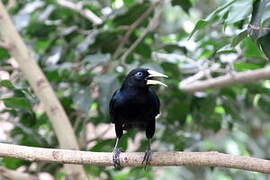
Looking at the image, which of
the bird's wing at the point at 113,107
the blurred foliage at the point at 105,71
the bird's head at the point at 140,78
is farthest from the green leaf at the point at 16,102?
the bird's head at the point at 140,78

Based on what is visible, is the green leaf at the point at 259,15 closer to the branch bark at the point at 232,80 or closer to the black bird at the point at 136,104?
the black bird at the point at 136,104

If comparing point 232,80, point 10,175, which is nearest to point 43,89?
point 10,175

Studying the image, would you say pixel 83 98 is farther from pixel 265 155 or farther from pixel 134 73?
pixel 265 155

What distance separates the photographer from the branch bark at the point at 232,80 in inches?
127

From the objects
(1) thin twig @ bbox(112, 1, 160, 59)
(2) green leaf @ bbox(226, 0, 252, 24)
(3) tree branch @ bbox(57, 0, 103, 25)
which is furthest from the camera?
(3) tree branch @ bbox(57, 0, 103, 25)

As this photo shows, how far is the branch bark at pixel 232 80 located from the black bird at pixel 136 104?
625mm

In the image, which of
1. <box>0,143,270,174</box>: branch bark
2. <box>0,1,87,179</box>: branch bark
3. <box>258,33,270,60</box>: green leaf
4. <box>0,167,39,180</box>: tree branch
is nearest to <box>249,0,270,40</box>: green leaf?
<box>258,33,270,60</box>: green leaf

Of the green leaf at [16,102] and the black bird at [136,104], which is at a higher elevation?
the green leaf at [16,102]

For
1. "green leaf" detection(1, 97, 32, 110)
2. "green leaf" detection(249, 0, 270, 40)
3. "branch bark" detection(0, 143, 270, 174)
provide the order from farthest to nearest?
"green leaf" detection(1, 97, 32, 110), "branch bark" detection(0, 143, 270, 174), "green leaf" detection(249, 0, 270, 40)

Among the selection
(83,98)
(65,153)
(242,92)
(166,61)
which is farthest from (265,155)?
(65,153)

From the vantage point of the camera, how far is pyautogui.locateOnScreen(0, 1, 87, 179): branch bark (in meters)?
2.92

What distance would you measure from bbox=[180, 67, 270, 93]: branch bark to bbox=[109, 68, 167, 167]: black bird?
0.62m

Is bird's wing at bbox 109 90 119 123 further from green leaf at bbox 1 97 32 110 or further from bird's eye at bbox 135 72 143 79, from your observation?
green leaf at bbox 1 97 32 110

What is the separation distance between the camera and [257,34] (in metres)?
1.76
